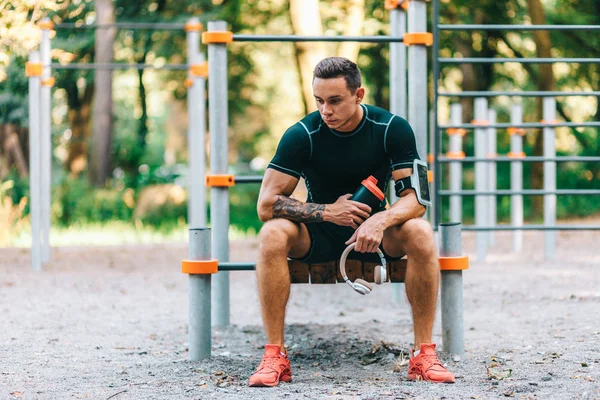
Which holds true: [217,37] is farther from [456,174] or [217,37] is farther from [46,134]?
[456,174]

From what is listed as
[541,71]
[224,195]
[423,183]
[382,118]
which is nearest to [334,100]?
[382,118]

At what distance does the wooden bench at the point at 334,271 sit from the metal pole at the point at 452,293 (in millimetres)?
205

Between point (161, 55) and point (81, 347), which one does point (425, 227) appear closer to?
point (81, 347)

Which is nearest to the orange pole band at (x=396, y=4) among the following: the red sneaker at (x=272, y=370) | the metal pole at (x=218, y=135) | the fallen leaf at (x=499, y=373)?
the metal pole at (x=218, y=135)

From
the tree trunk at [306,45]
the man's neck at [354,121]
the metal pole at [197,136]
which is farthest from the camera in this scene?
the tree trunk at [306,45]

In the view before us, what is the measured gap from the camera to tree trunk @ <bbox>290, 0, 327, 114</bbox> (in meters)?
10.2

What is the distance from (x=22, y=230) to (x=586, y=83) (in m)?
11.5

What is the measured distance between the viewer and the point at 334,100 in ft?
10.9

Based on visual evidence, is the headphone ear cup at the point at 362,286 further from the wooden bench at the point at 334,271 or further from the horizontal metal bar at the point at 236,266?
the horizontal metal bar at the point at 236,266

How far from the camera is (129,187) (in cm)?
1714

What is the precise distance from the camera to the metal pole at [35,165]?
769 cm

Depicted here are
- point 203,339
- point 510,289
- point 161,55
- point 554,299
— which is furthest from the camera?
point 161,55

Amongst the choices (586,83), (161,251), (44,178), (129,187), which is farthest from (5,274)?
(586,83)

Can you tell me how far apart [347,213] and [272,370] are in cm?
66
